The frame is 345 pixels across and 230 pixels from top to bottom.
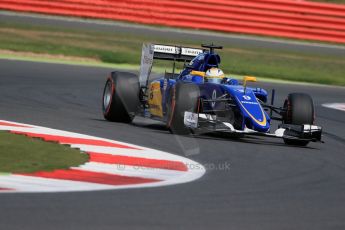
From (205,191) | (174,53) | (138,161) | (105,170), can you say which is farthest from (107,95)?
(205,191)

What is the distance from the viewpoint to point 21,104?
1485 cm

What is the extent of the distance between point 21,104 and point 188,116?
12.3 feet

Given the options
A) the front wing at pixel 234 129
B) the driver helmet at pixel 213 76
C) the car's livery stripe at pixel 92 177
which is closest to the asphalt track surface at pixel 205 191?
the front wing at pixel 234 129

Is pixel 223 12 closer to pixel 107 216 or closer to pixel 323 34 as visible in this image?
pixel 323 34

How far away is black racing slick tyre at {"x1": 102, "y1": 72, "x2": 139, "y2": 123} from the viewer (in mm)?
13641

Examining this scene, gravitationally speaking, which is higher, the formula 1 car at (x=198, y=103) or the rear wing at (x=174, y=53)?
the rear wing at (x=174, y=53)

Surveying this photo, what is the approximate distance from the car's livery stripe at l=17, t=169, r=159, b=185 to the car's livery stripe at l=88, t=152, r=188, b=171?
2.47ft

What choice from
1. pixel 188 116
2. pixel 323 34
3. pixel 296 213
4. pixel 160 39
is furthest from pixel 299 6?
pixel 296 213

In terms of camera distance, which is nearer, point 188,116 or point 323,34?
point 188,116

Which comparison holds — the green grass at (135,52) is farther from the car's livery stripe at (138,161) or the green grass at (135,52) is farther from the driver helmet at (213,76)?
the car's livery stripe at (138,161)

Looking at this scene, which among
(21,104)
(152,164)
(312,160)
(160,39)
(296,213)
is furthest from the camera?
(160,39)

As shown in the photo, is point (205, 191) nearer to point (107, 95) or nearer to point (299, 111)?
point (299, 111)

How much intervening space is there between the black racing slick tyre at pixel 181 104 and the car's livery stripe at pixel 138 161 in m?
2.23

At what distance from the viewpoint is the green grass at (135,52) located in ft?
79.8
